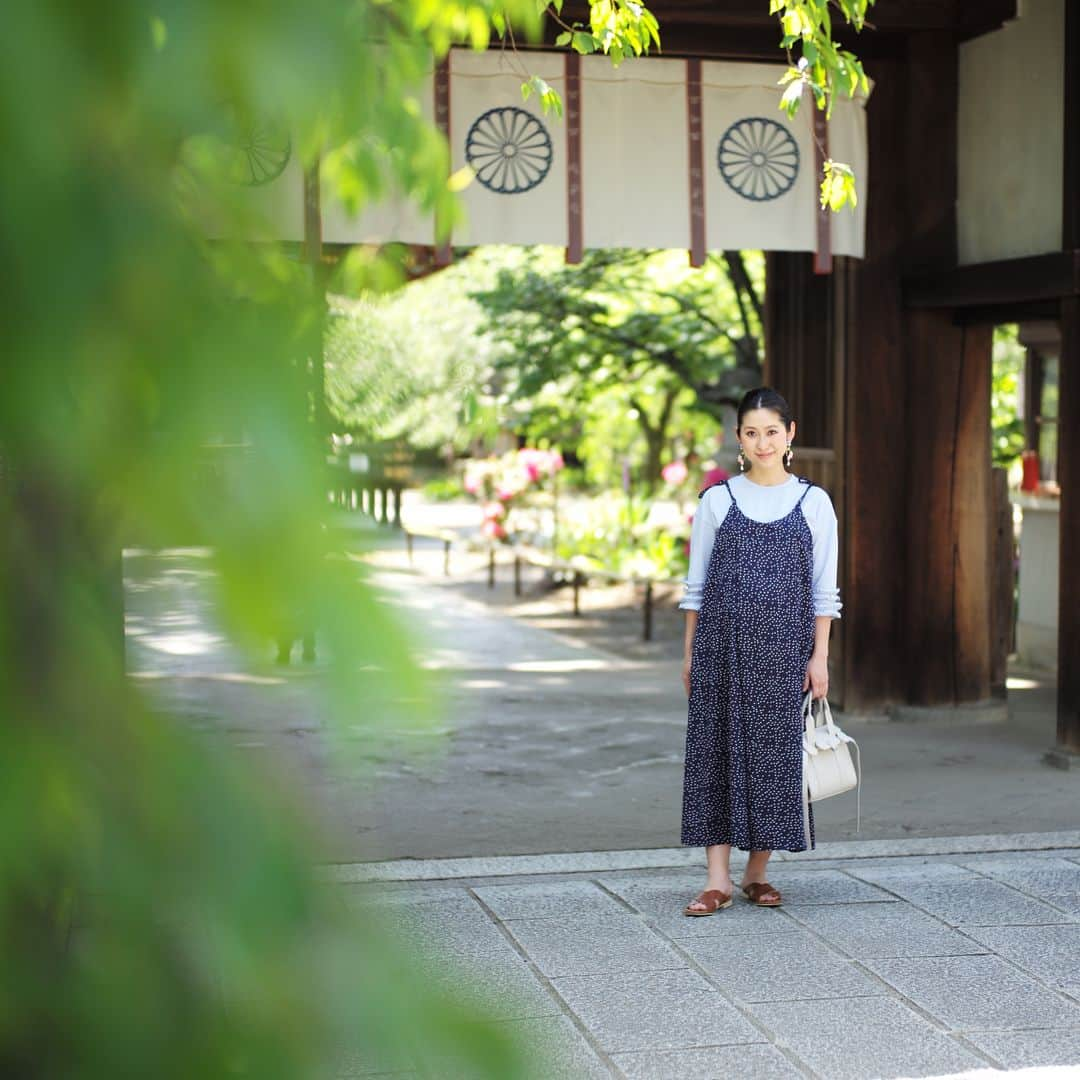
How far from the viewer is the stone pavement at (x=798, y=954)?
13.1 ft

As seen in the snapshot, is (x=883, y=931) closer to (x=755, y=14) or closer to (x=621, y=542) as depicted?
(x=755, y=14)

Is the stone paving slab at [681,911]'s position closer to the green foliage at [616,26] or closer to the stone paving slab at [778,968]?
the stone paving slab at [778,968]

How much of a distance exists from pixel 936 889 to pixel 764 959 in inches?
42.0

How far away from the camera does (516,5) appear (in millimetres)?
1313

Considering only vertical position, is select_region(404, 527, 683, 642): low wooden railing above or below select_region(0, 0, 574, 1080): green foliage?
below

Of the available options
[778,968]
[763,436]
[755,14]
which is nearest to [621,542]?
[755,14]

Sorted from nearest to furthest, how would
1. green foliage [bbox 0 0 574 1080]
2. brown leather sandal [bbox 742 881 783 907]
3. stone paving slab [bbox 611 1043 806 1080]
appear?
1. green foliage [bbox 0 0 574 1080]
2. stone paving slab [bbox 611 1043 806 1080]
3. brown leather sandal [bbox 742 881 783 907]

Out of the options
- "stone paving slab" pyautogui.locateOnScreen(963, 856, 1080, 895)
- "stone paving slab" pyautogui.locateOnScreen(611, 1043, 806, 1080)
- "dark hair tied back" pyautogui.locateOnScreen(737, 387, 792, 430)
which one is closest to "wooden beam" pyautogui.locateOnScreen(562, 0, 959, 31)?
"dark hair tied back" pyautogui.locateOnScreen(737, 387, 792, 430)

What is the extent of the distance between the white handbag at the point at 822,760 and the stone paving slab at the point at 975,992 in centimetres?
65

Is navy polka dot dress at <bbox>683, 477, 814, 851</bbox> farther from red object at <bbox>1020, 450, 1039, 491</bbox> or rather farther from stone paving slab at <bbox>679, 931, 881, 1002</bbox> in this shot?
red object at <bbox>1020, 450, 1039, 491</bbox>

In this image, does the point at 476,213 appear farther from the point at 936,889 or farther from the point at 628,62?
the point at 936,889

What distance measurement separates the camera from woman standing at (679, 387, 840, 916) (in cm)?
518

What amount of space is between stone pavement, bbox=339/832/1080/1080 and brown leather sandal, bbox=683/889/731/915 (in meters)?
0.03

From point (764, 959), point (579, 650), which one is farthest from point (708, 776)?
point (579, 650)
